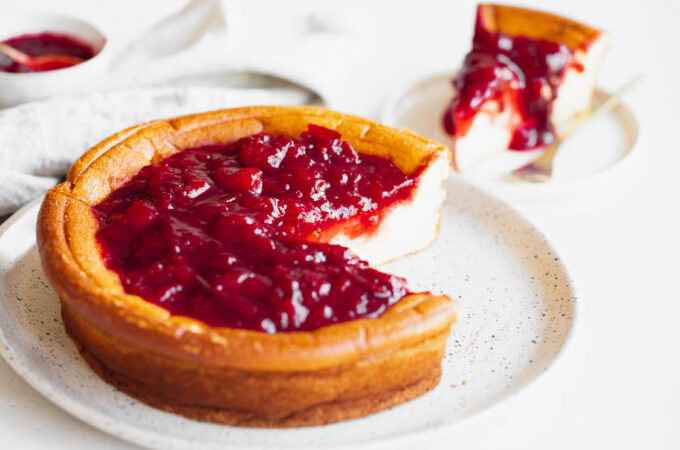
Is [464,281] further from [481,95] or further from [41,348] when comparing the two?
[41,348]

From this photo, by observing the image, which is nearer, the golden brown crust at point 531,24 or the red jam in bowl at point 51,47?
the red jam in bowl at point 51,47

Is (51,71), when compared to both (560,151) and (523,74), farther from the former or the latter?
(560,151)

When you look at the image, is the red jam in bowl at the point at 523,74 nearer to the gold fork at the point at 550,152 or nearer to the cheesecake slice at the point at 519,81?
the cheesecake slice at the point at 519,81

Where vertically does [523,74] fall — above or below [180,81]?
above

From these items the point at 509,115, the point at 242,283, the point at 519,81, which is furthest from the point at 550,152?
the point at 242,283

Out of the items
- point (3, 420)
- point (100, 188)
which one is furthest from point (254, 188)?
point (3, 420)

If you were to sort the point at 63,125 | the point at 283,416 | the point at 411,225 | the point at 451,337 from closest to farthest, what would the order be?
the point at 283,416, the point at 451,337, the point at 411,225, the point at 63,125

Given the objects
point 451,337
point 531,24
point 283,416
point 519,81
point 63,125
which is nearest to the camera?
point 283,416

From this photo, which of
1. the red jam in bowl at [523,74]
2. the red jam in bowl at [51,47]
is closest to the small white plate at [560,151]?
the red jam in bowl at [523,74]
